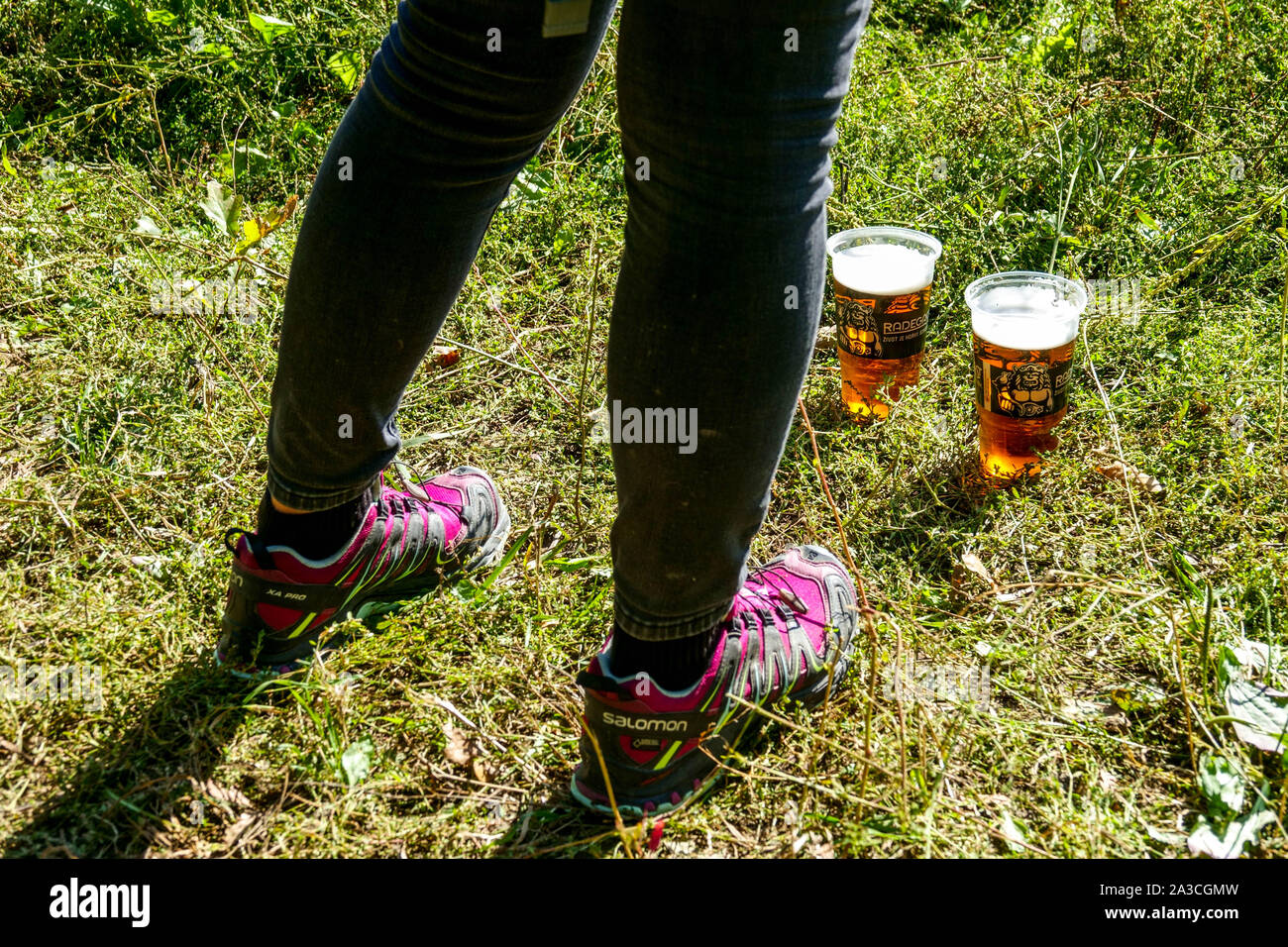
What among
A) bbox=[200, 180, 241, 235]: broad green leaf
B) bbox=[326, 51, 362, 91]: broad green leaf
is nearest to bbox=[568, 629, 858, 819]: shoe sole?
bbox=[200, 180, 241, 235]: broad green leaf

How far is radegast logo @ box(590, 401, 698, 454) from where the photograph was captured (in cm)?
107

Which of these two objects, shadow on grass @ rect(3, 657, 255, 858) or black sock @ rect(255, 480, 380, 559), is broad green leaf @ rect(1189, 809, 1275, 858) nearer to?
black sock @ rect(255, 480, 380, 559)

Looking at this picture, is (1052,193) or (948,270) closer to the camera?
(948,270)

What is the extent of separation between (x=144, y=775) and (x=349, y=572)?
0.40 metres

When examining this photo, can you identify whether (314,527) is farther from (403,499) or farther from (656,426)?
(656,426)

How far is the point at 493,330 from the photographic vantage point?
2.51 meters

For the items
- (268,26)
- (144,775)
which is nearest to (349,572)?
(144,775)

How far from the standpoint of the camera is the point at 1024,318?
200cm

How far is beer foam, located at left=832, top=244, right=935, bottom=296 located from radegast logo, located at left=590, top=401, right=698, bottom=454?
1170mm

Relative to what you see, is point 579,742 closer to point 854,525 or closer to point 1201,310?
→ point 854,525

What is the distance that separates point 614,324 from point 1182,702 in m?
1.06

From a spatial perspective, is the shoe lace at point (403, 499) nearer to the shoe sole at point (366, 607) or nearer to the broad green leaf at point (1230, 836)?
the shoe sole at point (366, 607)

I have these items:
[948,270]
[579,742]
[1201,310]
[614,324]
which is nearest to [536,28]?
[614,324]
